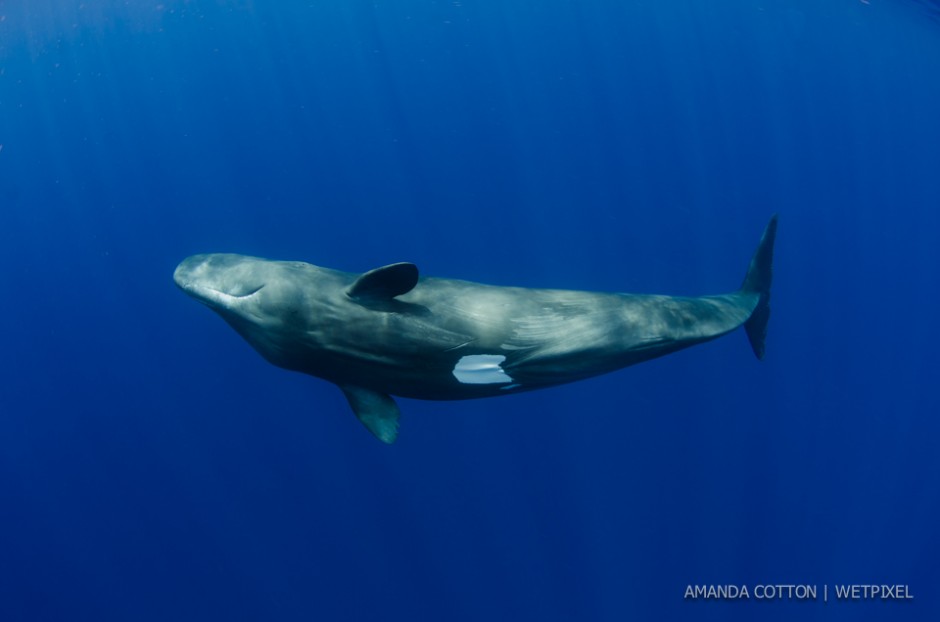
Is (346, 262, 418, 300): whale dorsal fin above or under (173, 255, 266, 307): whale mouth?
under

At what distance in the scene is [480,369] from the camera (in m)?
5.75

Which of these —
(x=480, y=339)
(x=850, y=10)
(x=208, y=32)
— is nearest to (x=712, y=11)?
(x=850, y=10)

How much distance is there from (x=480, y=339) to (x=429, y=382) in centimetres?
71

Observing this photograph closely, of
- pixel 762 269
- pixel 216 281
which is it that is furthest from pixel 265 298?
pixel 762 269

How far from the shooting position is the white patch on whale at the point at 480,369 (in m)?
5.67

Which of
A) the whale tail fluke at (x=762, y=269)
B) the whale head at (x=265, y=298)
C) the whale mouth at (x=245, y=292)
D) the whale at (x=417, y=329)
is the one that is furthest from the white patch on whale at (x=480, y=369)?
the whale tail fluke at (x=762, y=269)

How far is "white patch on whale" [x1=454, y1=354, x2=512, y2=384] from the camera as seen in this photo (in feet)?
18.6

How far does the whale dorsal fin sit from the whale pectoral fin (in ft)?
3.76

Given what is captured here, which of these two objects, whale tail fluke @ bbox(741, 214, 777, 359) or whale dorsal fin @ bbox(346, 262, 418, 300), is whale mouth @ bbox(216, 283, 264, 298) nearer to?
whale dorsal fin @ bbox(346, 262, 418, 300)

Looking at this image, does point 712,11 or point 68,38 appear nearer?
point 68,38

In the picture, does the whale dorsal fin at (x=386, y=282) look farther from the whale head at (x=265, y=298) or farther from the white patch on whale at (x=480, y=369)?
the white patch on whale at (x=480, y=369)

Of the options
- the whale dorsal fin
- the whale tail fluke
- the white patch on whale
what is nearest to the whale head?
the whale dorsal fin

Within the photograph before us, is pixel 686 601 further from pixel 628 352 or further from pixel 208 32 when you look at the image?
pixel 208 32

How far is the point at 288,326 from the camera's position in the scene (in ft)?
18.5
